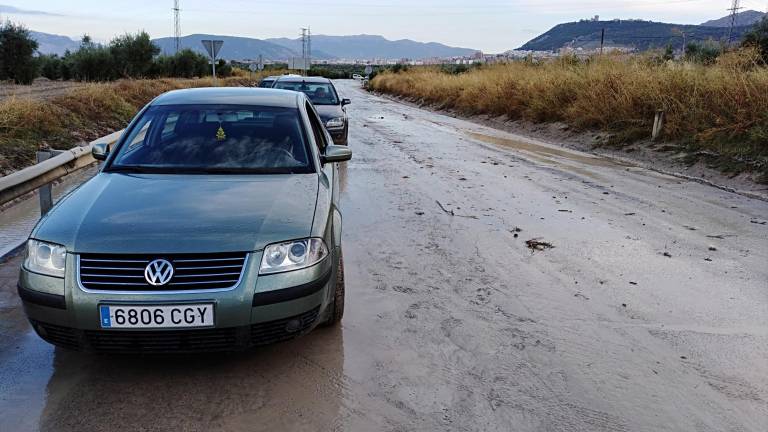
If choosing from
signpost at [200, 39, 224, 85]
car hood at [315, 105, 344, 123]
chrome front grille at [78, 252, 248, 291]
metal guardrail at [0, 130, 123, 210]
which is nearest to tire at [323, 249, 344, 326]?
chrome front grille at [78, 252, 248, 291]

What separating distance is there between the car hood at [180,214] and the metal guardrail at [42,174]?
1373 millimetres

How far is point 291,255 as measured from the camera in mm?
3367

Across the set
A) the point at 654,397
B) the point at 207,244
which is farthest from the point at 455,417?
the point at 207,244

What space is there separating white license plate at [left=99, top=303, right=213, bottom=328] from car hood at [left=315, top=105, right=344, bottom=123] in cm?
975

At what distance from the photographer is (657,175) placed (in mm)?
11008

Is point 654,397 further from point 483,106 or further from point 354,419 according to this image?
point 483,106

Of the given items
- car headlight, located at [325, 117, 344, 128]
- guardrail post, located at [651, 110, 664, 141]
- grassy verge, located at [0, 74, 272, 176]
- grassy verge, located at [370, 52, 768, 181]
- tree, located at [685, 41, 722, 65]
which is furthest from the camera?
tree, located at [685, 41, 722, 65]

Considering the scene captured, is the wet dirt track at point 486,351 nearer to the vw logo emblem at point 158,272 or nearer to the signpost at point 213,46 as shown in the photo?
the vw logo emblem at point 158,272

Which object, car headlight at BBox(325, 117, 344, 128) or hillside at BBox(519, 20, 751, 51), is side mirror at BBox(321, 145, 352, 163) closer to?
car headlight at BBox(325, 117, 344, 128)

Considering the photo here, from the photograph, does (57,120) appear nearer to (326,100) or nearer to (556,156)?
(326,100)

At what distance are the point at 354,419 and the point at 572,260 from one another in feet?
11.0

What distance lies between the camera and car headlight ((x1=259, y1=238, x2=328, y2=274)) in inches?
129

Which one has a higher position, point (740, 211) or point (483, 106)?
point (483, 106)

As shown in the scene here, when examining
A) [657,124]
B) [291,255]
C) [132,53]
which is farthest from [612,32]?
[291,255]
